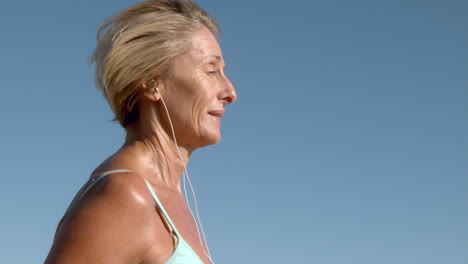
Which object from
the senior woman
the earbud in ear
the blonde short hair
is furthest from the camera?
the earbud in ear

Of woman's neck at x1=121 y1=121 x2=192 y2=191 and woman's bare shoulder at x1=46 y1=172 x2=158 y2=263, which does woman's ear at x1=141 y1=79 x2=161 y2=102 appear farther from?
woman's bare shoulder at x1=46 y1=172 x2=158 y2=263

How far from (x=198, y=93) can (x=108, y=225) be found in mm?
1505

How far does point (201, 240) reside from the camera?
5.57m

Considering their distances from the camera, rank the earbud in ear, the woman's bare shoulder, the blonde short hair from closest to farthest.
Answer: the woman's bare shoulder, the blonde short hair, the earbud in ear

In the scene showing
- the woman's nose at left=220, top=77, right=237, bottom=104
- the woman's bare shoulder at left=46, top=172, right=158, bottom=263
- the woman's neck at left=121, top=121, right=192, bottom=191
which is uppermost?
the woman's nose at left=220, top=77, right=237, bottom=104

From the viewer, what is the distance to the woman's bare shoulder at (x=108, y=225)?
4387mm

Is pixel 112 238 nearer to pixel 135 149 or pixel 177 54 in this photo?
pixel 135 149

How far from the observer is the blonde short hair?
17.6ft

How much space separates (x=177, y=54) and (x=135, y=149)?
76 cm

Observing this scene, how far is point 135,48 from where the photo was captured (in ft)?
17.5

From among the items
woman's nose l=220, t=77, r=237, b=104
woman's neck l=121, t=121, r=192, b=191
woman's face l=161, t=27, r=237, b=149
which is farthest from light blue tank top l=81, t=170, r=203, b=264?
woman's nose l=220, t=77, r=237, b=104

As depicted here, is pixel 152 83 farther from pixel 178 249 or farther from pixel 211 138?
pixel 178 249

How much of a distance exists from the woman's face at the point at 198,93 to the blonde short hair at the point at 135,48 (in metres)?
0.09

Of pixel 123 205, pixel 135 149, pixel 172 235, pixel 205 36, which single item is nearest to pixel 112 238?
pixel 123 205
